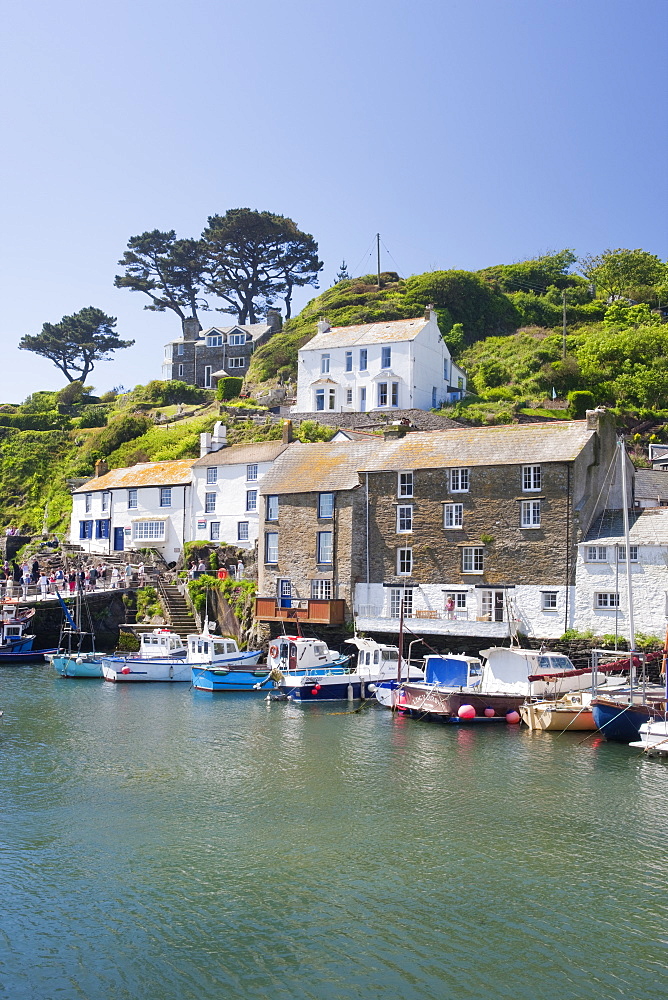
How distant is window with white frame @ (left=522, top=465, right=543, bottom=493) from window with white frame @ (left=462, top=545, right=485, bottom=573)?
150 inches

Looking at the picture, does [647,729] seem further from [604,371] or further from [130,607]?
[604,371]

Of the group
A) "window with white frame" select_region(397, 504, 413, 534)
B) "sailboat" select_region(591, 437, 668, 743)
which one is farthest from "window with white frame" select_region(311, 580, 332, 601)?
"sailboat" select_region(591, 437, 668, 743)

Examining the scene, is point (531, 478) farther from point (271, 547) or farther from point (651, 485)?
point (271, 547)

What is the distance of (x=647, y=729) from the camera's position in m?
30.6

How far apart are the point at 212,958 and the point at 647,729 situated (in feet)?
Result: 64.0

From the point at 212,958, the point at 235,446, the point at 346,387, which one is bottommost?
the point at 212,958

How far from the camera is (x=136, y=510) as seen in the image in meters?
65.4

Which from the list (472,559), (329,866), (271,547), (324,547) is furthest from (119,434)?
(329,866)

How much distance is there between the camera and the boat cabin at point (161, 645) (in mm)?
48781

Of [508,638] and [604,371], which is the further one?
[604,371]

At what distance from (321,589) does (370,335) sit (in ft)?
102

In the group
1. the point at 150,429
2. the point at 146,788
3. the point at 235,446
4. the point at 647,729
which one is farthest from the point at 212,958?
the point at 150,429

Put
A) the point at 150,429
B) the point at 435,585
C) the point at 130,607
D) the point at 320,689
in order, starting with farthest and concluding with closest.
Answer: the point at 150,429 → the point at 130,607 → the point at 435,585 → the point at 320,689

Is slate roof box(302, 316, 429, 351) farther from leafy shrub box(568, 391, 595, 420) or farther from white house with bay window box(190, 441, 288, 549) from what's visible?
white house with bay window box(190, 441, 288, 549)
